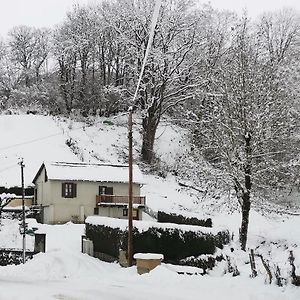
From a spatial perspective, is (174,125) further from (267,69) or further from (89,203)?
(267,69)

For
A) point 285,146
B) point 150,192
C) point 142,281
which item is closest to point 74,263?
→ point 142,281

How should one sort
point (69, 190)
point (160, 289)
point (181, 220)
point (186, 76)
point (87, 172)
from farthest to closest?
1. point (186, 76)
2. point (87, 172)
3. point (69, 190)
4. point (181, 220)
5. point (160, 289)

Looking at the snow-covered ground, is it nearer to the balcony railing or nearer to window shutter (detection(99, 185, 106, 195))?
the balcony railing

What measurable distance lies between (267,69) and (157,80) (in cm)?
2037

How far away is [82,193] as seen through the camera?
129 feet

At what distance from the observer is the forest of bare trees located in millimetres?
26016

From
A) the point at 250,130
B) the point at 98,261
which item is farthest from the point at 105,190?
the point at 250,130

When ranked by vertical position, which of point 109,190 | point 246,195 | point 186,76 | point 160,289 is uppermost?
point 186,76

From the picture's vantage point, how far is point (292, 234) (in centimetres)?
2930

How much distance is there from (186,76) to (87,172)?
47.2 feet

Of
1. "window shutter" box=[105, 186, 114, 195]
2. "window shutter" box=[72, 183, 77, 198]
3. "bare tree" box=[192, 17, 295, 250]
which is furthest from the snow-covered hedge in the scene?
"window shutter" box=[105, 186, 114, 195]

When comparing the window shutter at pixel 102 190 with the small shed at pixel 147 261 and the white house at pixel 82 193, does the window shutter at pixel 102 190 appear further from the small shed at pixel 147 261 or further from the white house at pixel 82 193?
the small shed at pixel 147 261

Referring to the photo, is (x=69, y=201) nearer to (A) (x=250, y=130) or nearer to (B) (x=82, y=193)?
(B) (x=82, y=193)

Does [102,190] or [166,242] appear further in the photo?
[102,190]
